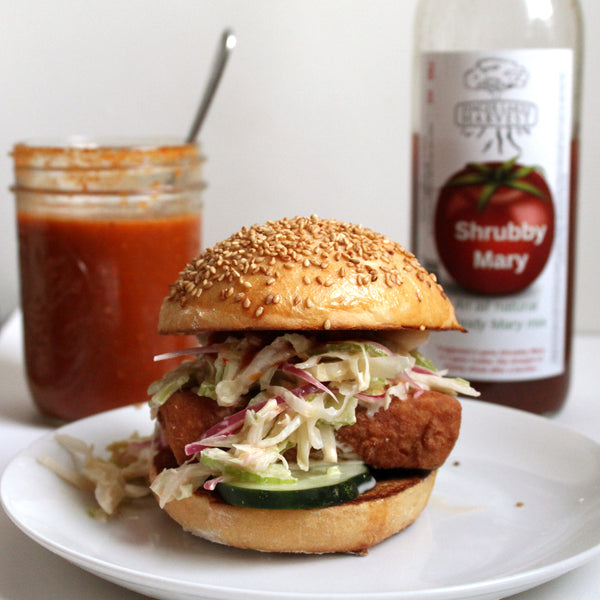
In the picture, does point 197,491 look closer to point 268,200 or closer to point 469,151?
point 469,151

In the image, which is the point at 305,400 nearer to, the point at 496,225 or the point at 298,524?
the point at 298,524

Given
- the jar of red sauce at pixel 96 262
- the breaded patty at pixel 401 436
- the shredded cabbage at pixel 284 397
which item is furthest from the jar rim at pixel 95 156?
the breaded patty at pixel 401 436

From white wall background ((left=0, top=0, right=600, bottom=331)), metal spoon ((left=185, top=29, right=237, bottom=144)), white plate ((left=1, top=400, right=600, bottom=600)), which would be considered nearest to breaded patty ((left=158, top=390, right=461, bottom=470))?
white plate ((left=1, top=400, right=600, bottom=600))

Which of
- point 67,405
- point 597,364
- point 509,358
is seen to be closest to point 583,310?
point 597,364

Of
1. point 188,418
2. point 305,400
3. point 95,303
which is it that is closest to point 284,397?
point 305,400

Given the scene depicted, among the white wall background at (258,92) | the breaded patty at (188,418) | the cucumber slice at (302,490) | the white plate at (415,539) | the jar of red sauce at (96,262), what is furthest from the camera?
the white wall background at (258,92)

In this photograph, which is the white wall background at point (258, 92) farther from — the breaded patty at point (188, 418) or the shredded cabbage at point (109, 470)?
the breaded patty at point (188, 418)
